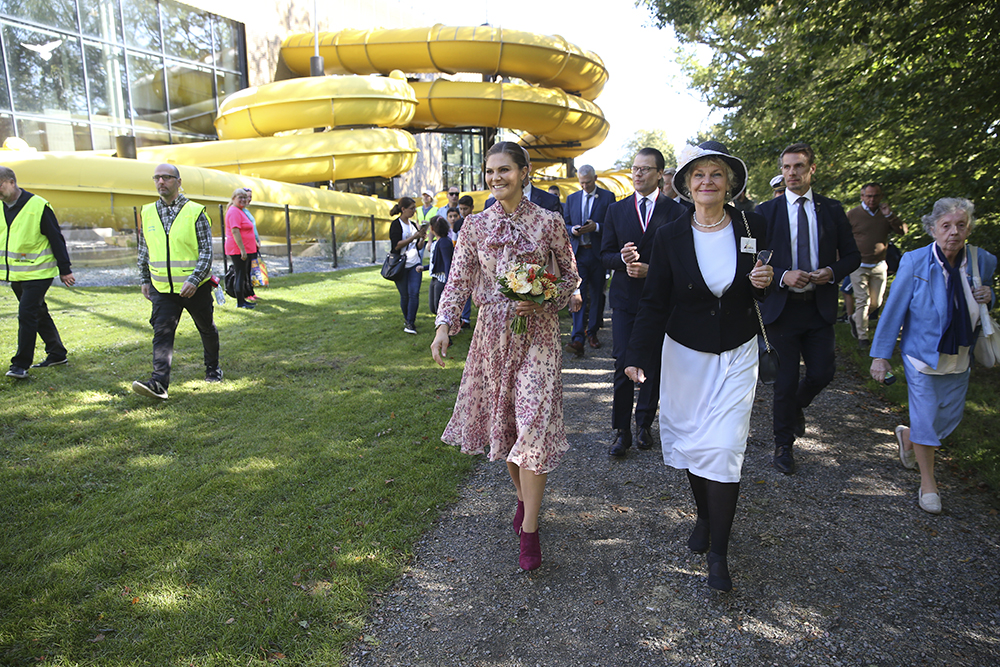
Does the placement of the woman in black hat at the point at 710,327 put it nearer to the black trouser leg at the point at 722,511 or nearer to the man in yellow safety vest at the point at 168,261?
the black trouser leg at the point at 722,511

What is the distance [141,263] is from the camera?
6.08 m

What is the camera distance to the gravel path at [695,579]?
9.15 feet

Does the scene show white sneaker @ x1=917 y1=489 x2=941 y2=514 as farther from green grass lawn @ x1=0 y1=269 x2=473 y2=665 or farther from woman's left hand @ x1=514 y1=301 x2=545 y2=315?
green grass lawn @ x1=0 y1=269 x2=473 y2=665

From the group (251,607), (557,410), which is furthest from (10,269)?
(557,410)

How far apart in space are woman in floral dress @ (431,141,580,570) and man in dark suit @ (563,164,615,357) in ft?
15.2

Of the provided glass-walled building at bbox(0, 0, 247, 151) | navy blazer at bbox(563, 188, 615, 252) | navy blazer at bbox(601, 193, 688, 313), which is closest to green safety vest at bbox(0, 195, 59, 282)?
navy blazer at bbox(601, 193, 688, 313)

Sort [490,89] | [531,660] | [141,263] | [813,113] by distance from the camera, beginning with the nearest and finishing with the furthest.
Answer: [531,660], [141,263], [813,113], [490,89]

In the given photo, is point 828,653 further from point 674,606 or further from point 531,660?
point 531,660

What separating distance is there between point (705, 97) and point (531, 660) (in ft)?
96.9

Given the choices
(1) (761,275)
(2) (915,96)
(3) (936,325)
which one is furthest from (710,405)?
(2) (915,96)

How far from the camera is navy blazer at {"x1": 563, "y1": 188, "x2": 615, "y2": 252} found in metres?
8.15

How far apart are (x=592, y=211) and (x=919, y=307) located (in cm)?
461

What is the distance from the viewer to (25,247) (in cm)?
650

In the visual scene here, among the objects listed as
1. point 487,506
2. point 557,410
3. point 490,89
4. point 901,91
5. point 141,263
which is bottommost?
point 487,506
